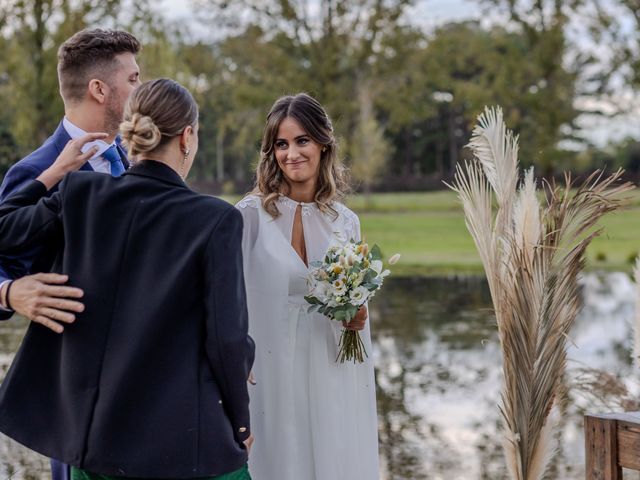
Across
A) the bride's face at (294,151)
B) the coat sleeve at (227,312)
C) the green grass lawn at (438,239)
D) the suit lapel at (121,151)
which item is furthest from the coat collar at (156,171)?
the green grass lawn at (438,239)

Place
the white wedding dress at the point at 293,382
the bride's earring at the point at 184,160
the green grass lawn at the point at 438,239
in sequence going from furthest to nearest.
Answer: the green grass lawn at the point at 438,239 → the white wedding dress at the point at 293,382 → the bride's earring at the point at 184,160

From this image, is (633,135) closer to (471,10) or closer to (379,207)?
(379,207)

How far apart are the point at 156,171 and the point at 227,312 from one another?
1.52ft

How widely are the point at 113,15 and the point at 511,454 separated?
57.2ft

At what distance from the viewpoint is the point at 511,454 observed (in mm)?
3488

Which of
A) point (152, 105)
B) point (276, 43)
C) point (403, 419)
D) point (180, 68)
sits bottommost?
point (403, 419)

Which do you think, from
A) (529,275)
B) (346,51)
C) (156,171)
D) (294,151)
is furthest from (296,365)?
(346,51)

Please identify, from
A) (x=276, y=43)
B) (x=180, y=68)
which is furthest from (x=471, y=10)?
(x=180, y=68)

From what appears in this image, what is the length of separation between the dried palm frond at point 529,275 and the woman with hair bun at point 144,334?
42.0 inches

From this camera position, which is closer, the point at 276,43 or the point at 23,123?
the point at 23,123

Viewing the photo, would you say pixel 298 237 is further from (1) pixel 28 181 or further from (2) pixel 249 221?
(1) pixel 28 181

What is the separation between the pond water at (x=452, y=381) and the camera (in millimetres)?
6336

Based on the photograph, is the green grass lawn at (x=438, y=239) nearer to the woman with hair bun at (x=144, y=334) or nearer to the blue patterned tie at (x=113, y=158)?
the blue patterned tie at (x=113, y=158)

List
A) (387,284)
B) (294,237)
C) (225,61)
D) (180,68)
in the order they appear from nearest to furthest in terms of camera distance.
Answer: (294,237)
(387,284)
(180,68)
(225,61)
